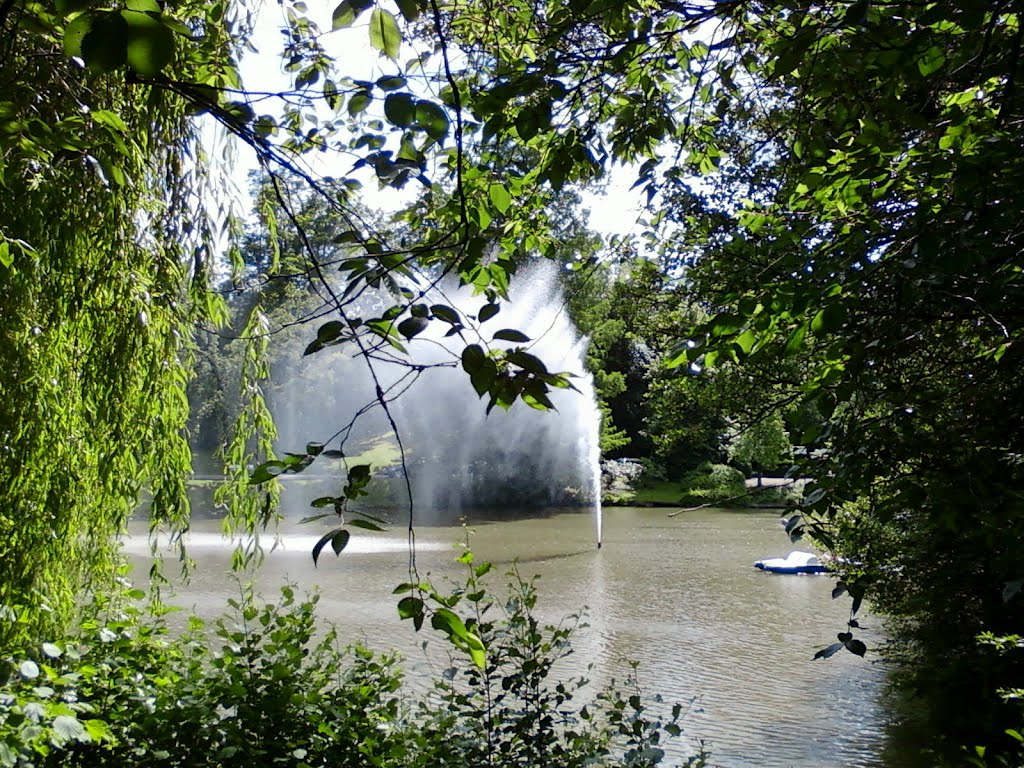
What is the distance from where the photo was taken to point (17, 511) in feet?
8.42

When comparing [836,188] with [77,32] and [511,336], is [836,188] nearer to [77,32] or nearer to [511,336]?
[511,336]

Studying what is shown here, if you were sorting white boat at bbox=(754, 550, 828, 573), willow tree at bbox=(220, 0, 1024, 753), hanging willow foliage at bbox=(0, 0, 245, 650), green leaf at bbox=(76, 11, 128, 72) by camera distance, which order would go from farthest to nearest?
white boat at bbox=(754, 550, 828, 573)
hanging willow foliage at bbox=(0, 0, 245, 650)
willow tree at bbox=(220, 0, 1024, 753)
green leaf at bbox=(76, 11, 128, 72)

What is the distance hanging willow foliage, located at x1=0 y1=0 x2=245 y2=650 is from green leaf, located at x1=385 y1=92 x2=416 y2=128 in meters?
1.46

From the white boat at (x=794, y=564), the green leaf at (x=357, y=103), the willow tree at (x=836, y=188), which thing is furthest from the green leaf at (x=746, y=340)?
the white boat at (x=794, y=564)

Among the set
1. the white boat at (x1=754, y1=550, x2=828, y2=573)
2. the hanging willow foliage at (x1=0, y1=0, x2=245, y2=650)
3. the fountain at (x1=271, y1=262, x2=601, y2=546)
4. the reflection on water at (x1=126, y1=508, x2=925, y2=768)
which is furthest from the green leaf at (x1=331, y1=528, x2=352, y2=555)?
the fountain at (x1=271, y1=262, x2=601, y2=546)

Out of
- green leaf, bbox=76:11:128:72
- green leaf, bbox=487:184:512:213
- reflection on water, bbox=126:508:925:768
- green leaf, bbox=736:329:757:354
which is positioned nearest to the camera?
green leaf, bbox=76:11:128:72

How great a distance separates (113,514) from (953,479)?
2627 mm

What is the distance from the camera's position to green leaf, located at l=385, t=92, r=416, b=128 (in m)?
1.13

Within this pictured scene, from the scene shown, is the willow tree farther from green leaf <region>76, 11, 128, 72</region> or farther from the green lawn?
the green lawn

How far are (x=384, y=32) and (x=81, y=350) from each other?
2.09 m

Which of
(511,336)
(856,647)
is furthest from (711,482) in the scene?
(511,336)

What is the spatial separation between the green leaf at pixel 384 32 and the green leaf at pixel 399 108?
7 centimetres

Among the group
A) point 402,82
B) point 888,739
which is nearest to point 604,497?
point 888,739

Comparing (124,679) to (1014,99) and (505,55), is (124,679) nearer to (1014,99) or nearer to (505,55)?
(505,55)
